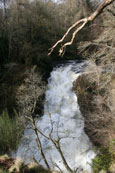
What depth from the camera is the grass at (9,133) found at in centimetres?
671

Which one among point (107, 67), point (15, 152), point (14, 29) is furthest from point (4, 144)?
point (14, 29)

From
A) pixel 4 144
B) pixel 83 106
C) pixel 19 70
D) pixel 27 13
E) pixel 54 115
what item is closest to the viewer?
pixel 4 144

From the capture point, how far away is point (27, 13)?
1241 cm

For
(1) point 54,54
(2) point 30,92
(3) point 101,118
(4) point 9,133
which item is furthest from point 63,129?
(1) point 54,54

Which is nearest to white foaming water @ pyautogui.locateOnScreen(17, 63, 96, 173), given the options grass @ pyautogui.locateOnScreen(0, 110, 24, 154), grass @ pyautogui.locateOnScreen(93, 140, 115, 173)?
grass @ pyautogui.locateOnScreen(93, 140, 115, 173)

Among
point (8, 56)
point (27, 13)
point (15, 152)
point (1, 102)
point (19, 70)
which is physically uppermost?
point (27, 13)

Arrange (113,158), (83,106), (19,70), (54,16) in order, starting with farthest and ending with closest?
A: (54,16)
(19,70)
(83,106)
(113,158)

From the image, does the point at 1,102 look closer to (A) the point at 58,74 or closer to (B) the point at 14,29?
(A) the point at 58,74

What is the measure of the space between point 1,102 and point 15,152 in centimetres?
292

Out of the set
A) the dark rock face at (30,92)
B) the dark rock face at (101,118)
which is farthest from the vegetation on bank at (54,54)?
the dark rock face at (30,92)

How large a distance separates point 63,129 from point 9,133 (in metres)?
2.94

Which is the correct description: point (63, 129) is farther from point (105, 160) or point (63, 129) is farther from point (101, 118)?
point (105, 160)

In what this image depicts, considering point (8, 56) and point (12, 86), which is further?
point (8, 56)

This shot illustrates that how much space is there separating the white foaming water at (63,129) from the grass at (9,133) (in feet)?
2.00
